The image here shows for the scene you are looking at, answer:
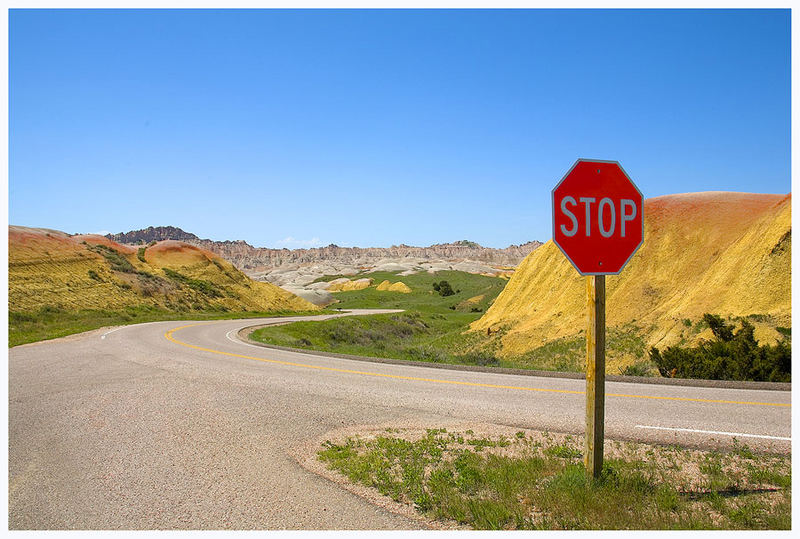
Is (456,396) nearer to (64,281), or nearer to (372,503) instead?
(372,503)

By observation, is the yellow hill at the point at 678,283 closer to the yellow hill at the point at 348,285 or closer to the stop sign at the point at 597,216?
the stop sign at the point at 597,216

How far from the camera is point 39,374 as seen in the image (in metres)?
14.5

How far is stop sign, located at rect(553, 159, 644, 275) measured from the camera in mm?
5215

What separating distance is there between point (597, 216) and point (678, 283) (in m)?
26.7

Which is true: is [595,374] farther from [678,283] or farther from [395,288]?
[395,288]

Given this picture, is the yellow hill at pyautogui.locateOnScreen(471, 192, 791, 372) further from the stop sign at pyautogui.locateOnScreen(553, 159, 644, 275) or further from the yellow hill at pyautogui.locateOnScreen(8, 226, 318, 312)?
the yellow hill at pyautogui.locateOnScreen(8, 226, 318, 312)

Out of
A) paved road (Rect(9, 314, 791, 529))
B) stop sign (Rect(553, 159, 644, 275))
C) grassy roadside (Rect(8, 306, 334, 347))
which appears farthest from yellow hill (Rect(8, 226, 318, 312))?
stop sign (Rect(553, 159, 644, 275))

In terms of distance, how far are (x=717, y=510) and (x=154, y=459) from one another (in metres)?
6.38

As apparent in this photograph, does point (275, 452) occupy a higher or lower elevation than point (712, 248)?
lower

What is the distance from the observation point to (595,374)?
5.49 meters

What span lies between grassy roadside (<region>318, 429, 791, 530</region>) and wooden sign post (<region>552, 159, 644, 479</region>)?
1.68ft

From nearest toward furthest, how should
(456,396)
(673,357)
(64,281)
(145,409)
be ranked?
(145,409) < (456,396) < (673,357) < (64,281)

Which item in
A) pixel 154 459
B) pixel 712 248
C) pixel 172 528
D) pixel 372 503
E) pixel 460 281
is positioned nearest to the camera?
pixel 172 528

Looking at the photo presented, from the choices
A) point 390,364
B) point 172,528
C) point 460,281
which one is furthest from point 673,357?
point 460,281
